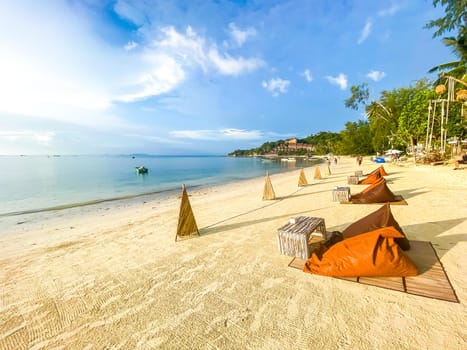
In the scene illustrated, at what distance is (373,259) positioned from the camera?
2.88m

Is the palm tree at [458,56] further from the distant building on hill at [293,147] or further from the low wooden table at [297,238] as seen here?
the distant building on hill at [293,147]

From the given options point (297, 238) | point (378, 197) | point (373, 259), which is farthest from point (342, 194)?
point (373, 259)

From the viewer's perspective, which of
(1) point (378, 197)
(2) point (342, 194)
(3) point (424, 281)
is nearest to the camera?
(3) point (424, 281)

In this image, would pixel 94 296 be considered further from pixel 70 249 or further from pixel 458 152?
pixel 458 152

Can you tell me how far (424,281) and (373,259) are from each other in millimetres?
767

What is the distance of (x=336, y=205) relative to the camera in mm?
7289

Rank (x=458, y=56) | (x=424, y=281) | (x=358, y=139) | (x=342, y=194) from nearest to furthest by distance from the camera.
Answer: (x=424, y=281) → (x=342, y=194) → (x=458, y=56) → (x=358, y=139)

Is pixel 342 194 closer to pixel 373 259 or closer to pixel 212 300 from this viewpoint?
pixel 373 259

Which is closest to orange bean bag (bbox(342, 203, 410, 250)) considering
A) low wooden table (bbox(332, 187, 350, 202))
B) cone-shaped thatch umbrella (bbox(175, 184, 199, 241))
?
cone-shaped thatch umbrella (bbox(175, 184, 199, 241))

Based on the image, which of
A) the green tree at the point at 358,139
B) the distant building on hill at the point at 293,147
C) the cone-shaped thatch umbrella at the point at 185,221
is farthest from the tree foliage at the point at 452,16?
the distant building on hill at the point at 293,147

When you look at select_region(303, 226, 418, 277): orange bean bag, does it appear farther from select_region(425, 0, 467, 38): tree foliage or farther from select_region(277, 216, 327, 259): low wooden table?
select_region(425, 0, 467, 38): tree foliage

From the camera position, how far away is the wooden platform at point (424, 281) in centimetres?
261

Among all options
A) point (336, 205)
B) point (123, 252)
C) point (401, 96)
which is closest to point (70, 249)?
A: point (123, 252)

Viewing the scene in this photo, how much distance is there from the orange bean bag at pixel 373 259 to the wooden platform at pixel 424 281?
7 centimetres
